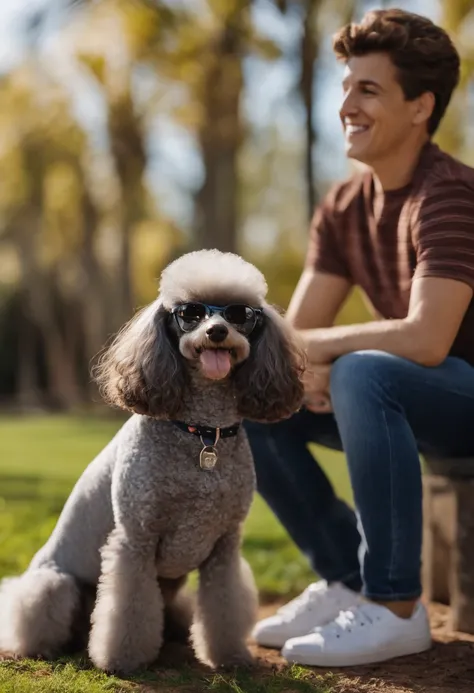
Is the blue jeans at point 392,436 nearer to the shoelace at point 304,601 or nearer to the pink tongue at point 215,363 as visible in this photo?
the shoelace at point 304,601

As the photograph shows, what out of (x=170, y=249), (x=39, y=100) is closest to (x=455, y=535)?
(x=39, y=100)

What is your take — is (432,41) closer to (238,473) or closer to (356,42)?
(356,42)

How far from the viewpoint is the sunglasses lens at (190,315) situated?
2.49 meters

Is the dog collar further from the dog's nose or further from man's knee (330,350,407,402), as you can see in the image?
man's knee (330,350,407,402)

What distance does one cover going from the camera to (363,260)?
3.27 metres

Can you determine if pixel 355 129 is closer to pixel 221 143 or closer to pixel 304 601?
pixel 304 601

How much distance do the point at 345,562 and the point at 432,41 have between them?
183 cm

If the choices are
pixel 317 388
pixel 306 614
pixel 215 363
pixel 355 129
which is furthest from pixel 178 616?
pixel 355 129

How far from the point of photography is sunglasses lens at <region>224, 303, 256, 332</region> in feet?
8.29

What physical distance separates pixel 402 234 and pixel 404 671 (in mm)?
1392

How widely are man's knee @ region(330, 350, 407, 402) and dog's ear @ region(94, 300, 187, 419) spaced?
0.56 m

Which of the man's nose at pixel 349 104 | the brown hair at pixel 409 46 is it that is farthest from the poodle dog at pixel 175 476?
the brown hair at pixel 409 46

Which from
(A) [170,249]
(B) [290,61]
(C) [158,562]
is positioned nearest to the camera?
(C) [158,562]

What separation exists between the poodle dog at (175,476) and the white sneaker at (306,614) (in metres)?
0.34
